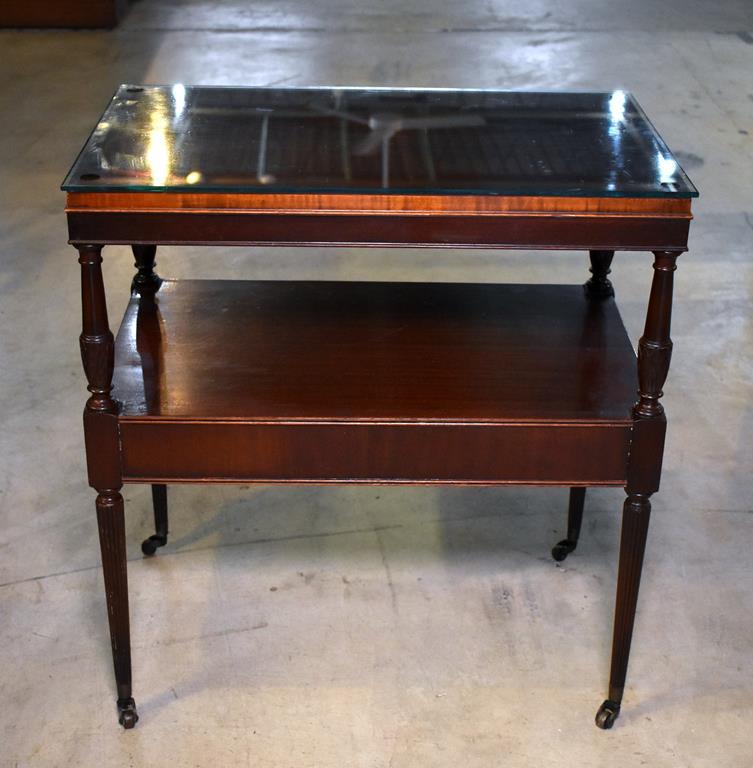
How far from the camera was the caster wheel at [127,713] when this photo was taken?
94.6 inches

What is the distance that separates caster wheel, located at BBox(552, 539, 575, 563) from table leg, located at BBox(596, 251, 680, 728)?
51 centimetres

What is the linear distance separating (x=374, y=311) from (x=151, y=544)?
2.75 ft

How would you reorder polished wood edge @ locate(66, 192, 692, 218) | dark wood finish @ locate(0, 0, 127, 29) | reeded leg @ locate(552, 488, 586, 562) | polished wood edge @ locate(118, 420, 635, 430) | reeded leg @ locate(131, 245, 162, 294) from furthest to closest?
dark wood finish @ locate(0, 0, 127, 29) → reeded leg @ locate(552, 488, 586, 562) → reeded leg @ locate(131, 245, 162, 294) → polished wood edge @ locate(118, 420, 635, 430) → polished wood edge @ locate(66, 192, 692, 218)

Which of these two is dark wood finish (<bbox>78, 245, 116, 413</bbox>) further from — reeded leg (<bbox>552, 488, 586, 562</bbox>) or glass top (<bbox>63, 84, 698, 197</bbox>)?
reeded leg (<bbox>552, 488, 586, 562</bbox>)

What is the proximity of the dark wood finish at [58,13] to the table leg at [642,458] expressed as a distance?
5.83m

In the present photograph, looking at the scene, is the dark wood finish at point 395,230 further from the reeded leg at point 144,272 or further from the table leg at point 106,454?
the reeded leg at point 144,272

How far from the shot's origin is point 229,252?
447 centimetres

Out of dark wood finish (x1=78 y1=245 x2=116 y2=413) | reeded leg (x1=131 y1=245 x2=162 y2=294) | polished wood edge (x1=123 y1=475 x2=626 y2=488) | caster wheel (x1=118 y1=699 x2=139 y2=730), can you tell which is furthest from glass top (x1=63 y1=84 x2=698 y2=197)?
caster wheel (x1=118 y1=699 x2=139 y2=730)

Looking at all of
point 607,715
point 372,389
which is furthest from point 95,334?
point 607,715

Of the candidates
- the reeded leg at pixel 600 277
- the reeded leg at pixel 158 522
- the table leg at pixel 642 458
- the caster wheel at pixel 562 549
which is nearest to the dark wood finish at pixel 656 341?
the table leg at pixel 642 458

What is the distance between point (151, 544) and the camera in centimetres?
289

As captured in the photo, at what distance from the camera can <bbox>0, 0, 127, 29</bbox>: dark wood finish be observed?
23.3ft

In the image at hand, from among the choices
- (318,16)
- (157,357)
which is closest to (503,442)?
(157,357)

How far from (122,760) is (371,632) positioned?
2.00ft
